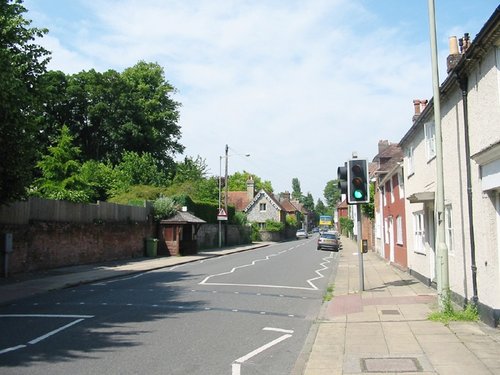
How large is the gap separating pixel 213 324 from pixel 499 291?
5086 mm

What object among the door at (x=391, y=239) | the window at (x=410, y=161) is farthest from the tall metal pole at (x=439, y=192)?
the door at (x=391, y=239)

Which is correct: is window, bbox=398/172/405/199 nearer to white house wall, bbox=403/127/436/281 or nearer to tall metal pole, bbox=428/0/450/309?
white house wall, bbox=403/127/436/281

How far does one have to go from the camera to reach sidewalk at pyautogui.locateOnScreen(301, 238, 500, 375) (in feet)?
21.6

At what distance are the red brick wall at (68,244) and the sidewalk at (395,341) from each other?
12073mm

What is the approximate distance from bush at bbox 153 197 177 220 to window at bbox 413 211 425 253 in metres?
18.5

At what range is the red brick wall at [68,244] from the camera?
18.9 metres

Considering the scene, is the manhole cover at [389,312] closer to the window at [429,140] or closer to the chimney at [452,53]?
the window at [429,140]

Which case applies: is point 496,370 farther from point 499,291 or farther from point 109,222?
point 109,222

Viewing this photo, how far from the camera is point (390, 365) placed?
264 inches

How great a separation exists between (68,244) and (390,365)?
18.4m

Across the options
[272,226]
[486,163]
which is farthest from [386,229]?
[272,226]

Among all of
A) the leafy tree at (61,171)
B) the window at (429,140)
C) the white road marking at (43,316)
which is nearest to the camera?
the white road marking at (43,316)

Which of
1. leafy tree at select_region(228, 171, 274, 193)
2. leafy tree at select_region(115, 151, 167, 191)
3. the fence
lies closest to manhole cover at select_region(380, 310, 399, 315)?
the fence

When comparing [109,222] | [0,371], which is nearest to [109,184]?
[109,222]
